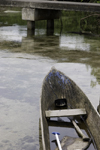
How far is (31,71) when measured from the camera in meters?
7.69

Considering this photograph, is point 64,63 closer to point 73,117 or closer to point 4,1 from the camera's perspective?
point 73,117

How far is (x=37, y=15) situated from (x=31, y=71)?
671 cm

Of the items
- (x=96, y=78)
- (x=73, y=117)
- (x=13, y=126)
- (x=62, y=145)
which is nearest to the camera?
(x=62, y=145)

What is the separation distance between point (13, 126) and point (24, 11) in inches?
391

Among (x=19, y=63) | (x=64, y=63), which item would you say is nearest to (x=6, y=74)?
(x=19, y=63)

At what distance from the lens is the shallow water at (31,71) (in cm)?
452

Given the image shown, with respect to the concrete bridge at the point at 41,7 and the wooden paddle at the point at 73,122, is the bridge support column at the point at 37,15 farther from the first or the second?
the wooden paddle at the point at 73,122

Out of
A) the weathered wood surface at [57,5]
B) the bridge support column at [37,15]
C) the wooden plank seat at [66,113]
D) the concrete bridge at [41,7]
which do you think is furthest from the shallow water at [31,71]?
the weathered wood surface at [57,5]

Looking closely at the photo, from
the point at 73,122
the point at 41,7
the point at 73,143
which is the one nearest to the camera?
the point at 73,143

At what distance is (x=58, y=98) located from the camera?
5449mm

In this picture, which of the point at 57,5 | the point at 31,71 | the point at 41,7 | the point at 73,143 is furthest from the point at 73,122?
the point at 41,7

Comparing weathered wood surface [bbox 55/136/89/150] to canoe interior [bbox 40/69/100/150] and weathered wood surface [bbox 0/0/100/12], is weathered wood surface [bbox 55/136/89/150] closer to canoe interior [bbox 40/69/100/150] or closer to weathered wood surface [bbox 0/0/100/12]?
canoe interior [bbox 40/69/100/150]

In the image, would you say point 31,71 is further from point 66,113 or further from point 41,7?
point 41,7

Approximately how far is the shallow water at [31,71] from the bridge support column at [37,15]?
0.74m
